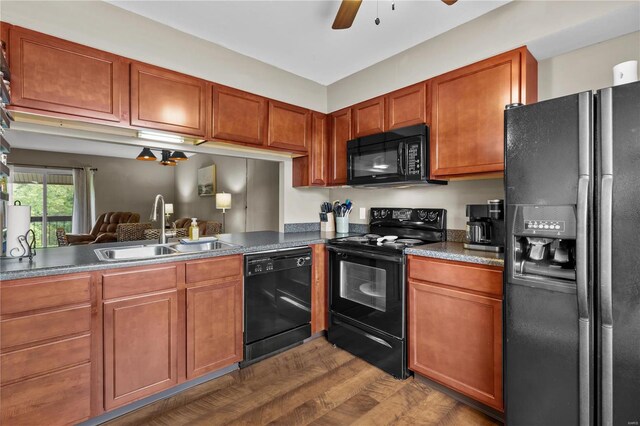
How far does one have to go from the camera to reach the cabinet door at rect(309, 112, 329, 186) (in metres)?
3.10

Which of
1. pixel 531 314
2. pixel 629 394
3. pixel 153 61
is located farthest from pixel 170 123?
pixel 629 394

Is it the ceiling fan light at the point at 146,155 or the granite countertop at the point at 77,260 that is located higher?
the ceiling fan light at the point at 146,155

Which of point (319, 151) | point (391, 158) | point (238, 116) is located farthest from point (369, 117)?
point (238, 116)

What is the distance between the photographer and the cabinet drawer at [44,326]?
1.42 m

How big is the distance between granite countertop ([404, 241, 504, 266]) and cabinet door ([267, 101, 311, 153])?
4.94ft

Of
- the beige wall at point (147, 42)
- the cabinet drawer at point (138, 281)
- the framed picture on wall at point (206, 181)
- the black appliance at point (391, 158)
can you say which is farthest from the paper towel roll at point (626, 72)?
the framed picture on wall at point (206, 181)

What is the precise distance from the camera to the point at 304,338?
8.68ft

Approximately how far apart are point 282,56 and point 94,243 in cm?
218

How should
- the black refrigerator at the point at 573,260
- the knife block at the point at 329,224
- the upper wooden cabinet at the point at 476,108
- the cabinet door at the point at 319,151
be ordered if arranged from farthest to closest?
the knife block at the point at 329,224, the cabinet door at the point at 319,151, the upper wooden cabinet at the point at 476,108, the black refrigerator at the point at 573,260

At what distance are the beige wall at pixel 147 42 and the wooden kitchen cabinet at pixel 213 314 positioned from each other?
4.87 ft

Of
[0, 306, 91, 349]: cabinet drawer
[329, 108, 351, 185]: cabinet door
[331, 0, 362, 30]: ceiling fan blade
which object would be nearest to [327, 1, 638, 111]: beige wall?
[329, 108, 351, 185]: cabinet door

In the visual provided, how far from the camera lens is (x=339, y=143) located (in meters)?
3.06

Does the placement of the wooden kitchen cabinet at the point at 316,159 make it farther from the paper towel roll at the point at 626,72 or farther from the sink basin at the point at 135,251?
the paper towel roll at the point at 626,72

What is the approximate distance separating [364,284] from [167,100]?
2009 mm
